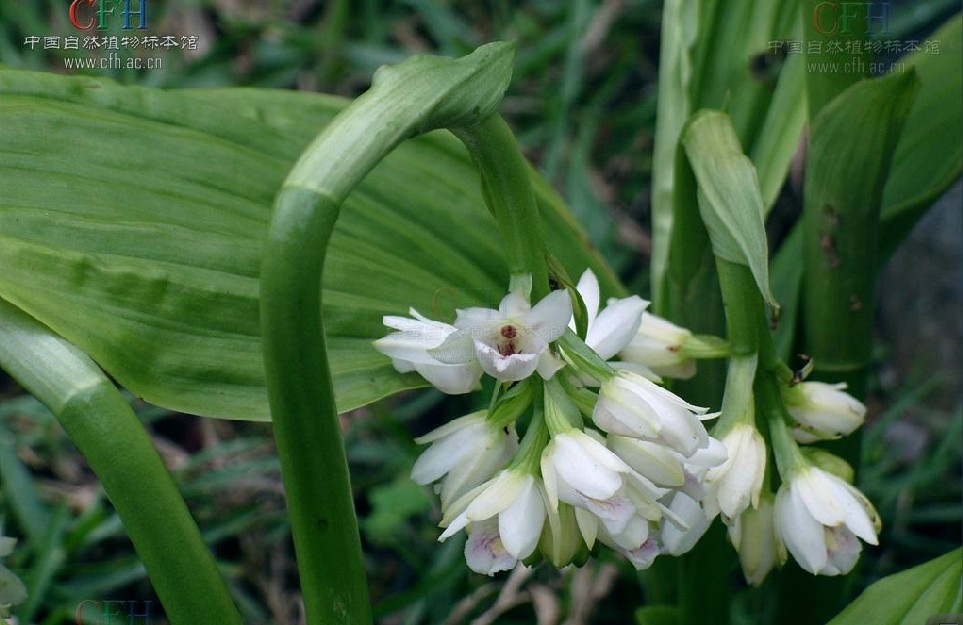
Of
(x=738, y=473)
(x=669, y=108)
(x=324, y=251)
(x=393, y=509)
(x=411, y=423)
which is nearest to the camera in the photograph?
(x=324, y=251)

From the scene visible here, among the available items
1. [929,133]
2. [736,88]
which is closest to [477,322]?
[736,88]

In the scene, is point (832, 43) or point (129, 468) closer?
point (129, 468)

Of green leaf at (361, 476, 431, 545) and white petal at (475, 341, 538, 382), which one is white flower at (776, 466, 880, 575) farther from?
Result: green leaf at (361, 476, 431, 545)

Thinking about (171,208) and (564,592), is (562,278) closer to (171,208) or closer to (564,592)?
(171,208)

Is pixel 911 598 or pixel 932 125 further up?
pixel 932 125

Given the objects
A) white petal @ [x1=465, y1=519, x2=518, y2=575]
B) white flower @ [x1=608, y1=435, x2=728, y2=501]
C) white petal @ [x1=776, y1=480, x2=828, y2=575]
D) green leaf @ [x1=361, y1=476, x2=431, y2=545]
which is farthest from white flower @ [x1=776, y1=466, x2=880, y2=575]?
green leaf @ [x1=361, y1=476, x2=431, y2=545]

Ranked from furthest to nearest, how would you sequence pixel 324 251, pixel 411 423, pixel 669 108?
pixel 411 423 → pixel 669 108 → pixel 324 251

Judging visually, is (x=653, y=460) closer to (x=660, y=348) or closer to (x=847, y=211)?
(x=660, y=348)
